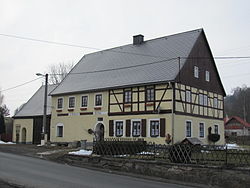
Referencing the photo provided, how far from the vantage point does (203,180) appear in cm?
1377

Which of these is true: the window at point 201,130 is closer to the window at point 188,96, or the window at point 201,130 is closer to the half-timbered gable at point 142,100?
the window at point 188,96

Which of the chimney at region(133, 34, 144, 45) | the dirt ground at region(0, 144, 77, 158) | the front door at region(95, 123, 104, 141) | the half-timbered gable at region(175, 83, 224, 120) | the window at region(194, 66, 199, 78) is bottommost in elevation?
the dirt ground at region(0, 144, 77, 158)

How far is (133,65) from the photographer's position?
105 feet

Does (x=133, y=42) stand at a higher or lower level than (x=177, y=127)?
higher

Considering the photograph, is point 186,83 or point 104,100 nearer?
point 186,83

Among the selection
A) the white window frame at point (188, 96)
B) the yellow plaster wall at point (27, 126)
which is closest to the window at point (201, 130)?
the white window frame at point (188, 96)

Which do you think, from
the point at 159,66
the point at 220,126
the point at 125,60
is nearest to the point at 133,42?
the point at 125,60

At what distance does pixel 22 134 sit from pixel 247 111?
54.7m

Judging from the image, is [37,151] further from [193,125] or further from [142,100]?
[193,125]

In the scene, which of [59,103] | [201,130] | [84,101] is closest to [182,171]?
[201,130]

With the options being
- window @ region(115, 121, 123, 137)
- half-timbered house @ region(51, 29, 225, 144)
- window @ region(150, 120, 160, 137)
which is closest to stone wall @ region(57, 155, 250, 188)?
half-timbered house @ region(51, 29, 225, 144)

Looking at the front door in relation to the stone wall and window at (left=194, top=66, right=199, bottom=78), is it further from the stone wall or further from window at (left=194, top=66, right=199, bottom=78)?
the stone wall

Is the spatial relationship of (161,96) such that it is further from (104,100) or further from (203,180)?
(203,180)

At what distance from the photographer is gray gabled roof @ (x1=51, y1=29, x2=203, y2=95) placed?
2880cm
